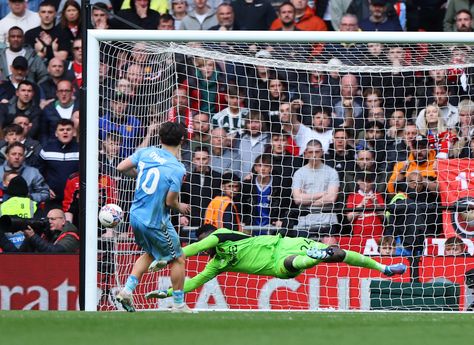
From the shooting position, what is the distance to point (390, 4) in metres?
14.1

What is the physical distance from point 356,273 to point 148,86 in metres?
2.84

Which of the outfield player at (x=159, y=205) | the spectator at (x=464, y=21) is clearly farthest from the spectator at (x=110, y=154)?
the spectator at (x=464, y=21)

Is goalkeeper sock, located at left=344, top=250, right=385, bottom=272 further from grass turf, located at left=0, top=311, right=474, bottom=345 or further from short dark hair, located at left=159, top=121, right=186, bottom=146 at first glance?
short dark hair, located at left=159, top=121, right=186, bottom=146

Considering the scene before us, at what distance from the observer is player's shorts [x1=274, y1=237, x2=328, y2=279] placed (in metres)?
10.2

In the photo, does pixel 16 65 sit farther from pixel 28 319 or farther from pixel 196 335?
pixel 196 335

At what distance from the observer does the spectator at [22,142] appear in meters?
12.9

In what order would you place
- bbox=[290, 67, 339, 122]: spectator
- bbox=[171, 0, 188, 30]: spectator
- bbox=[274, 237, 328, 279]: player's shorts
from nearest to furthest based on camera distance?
bbox=[274, 237, 328, 279]: player's shorts < bbox=[290, 67, 339, 122]: spectator < bbox=[171, 0, 188, 30]: spectator

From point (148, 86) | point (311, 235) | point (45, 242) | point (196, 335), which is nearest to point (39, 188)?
point (45, 242)

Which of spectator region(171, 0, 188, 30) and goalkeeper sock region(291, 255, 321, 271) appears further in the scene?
spectator region(171, 0, 188, 30)

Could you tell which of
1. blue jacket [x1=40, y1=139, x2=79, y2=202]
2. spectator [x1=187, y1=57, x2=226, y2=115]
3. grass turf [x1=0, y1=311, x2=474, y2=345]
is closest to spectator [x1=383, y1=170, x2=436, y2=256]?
spectator [x1=187, y1=57, x2=226, y2=115]

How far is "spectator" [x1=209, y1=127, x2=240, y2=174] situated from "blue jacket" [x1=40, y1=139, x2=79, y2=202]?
73.0 inches

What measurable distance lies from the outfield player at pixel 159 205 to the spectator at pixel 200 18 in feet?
17.3

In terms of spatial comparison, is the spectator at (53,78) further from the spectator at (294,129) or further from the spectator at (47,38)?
the spectator at (294,129)

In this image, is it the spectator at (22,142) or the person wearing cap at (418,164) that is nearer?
the person wearing cap at (418,164)
